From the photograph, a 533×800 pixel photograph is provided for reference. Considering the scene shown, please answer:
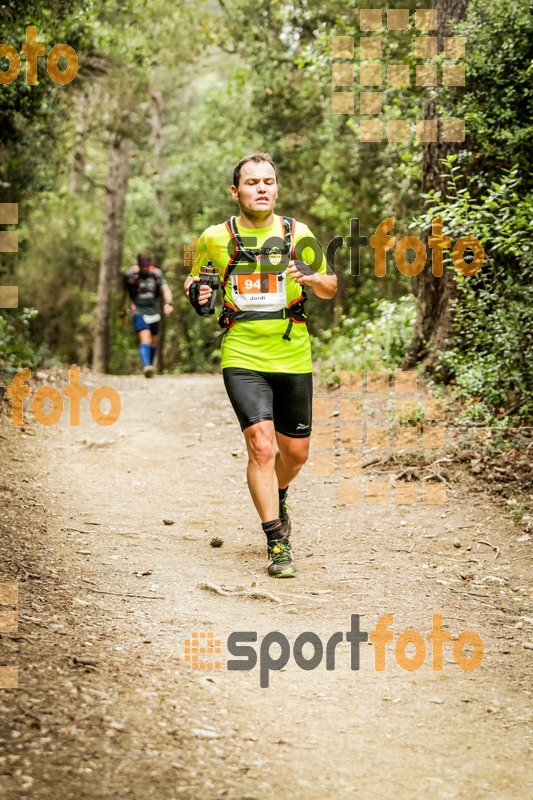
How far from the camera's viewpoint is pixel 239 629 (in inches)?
173

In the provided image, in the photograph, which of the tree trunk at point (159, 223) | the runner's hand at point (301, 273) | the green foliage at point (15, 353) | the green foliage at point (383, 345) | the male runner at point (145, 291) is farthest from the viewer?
the tree trunk at point (159, 223)

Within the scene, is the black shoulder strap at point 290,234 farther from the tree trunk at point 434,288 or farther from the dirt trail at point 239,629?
the tree trunk at point 434,288

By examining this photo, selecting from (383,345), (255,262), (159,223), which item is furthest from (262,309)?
(159,223)

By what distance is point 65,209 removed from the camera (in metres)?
22.1

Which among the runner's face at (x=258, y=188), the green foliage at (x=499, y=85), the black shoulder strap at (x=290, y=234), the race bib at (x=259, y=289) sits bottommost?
the race bib at (x=259, y=289)

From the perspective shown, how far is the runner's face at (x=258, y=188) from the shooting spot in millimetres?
5355

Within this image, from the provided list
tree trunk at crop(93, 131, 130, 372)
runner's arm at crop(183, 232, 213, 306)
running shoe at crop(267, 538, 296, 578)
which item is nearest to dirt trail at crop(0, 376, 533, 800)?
running shoe at crop(267, 538, 296, 578)

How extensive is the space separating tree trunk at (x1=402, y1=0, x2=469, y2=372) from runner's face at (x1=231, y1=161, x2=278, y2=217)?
426 centimetres

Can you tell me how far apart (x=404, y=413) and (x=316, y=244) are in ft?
11.5

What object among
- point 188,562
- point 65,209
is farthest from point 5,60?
point 65,209

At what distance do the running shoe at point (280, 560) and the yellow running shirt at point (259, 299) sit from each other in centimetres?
109

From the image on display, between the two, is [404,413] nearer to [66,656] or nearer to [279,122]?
[66,656]

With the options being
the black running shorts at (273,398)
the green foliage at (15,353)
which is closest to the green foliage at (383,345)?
the green foliage at (15,353)

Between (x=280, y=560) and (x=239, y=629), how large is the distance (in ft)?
3.33
